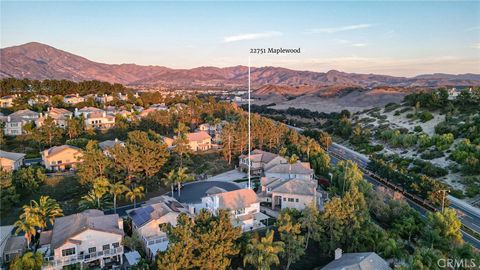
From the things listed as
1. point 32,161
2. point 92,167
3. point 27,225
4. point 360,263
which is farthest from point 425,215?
point 32,161

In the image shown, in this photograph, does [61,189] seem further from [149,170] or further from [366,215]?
[366,215]

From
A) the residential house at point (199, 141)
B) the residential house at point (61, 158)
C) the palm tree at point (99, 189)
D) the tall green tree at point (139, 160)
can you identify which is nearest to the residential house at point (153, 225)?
the palm tree at point (99, 189)

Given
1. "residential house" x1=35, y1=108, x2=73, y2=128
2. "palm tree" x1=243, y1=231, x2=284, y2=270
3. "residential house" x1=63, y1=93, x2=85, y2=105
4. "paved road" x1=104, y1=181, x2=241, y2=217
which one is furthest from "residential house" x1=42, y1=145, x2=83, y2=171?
"residential house" x1=63, y1=93, x2=85, y2=105

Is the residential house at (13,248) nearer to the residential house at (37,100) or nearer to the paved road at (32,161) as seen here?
the paved road at (32,161)

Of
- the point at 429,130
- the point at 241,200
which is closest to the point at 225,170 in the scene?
the point at 241,200

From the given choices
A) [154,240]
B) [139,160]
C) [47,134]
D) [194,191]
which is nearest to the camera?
[154,240]

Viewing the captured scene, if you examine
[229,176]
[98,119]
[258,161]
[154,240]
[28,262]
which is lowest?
[229,176]

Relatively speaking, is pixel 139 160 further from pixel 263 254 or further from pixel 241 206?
pixel 263 254
